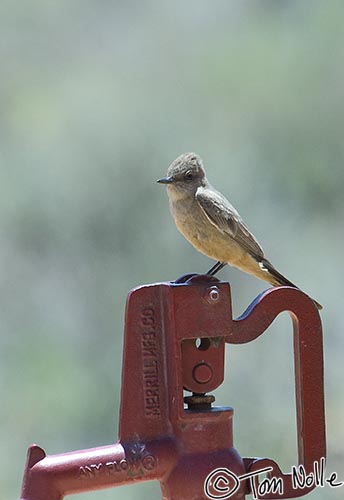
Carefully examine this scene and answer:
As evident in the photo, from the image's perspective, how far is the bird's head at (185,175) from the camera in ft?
14.6

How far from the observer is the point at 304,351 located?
9.00 feet

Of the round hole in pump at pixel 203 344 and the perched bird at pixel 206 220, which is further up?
the perched bird at pixel 206 220

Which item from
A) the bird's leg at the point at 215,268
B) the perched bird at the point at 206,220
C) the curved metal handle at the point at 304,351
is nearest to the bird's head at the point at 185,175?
the perched bird at the point at 206,220

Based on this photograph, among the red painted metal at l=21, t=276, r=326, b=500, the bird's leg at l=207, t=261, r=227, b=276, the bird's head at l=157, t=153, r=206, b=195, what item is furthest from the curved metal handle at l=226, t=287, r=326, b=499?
the bird's head at l=157, t=153, r=206, b=195

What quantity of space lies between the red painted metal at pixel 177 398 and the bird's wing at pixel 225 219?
1.68 meters

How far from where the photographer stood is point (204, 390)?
8.79 feet

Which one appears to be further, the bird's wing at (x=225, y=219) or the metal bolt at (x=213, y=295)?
the bird's wing at (x=225, y=219)

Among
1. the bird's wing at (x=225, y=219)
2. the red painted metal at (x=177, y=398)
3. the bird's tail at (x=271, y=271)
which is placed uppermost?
the bird's wing at (x=225, y=219)

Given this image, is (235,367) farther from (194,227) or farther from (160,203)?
(194,227)

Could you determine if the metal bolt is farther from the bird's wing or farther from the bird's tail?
the bird's wing

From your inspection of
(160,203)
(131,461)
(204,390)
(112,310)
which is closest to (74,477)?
(131,461)

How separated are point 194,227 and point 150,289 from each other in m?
1.84
